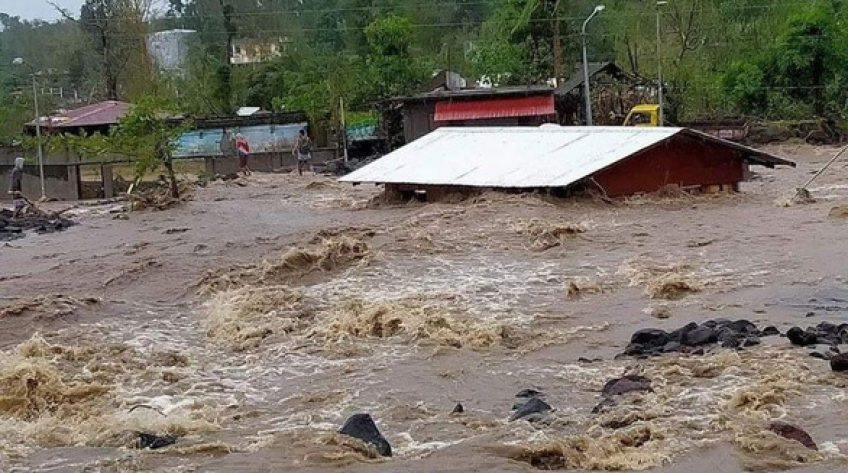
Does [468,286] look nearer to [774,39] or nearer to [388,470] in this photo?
[388,470]

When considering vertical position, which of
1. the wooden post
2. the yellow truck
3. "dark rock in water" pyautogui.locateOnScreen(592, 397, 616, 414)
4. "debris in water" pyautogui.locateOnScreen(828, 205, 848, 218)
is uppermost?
the yellow truck

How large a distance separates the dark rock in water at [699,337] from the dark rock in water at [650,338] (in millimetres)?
208

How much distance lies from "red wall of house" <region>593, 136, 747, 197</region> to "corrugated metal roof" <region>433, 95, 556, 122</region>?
1511cm

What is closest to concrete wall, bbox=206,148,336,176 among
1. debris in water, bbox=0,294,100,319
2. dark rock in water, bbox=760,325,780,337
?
debris in water, bbox=0,294,100,319

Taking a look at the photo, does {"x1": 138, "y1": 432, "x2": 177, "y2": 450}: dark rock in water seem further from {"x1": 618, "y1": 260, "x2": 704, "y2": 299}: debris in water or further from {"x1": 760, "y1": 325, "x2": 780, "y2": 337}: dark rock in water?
{"x1": 618, "y1": 260, "x2": 704, "y2": 299}: debris in water

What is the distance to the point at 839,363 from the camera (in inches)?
396

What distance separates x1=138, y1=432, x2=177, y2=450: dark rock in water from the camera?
939cm

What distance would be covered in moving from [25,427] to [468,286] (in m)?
7.13

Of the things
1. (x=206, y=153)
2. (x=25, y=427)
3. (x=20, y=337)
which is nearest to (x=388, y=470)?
(x=25, y=427)

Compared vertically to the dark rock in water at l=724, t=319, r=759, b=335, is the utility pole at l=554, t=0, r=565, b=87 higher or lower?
higher

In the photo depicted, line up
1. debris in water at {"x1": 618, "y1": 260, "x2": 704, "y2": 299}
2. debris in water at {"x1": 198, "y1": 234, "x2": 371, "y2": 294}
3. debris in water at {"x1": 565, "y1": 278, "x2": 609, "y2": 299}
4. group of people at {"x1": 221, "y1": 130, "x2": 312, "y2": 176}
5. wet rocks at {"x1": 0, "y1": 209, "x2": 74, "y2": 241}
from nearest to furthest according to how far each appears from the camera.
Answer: debris in water at {"x1": 618, "y1": 260, "x2": 704, "y2": 299}
debris in water at {"x1": 565, "y1": 278, "x2": 609, "y2": 299}
debris in water at {"x1": 198, "y1": 234, "x2": 371, "y2": 294}
wet rocks at {"x1": 0, "y1": 209, "x2": 74, "y2": 241}
group of people at {"x1": 221, "y1": 130, "x2": 312, "y2": 176}

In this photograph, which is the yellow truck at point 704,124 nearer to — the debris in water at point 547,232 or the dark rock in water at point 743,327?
the debris in water at point 547,232

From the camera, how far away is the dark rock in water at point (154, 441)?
939 centimetres

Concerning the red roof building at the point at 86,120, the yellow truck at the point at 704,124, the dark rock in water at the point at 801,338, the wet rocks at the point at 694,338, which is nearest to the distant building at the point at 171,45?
the red roof building at the point at 86,120
